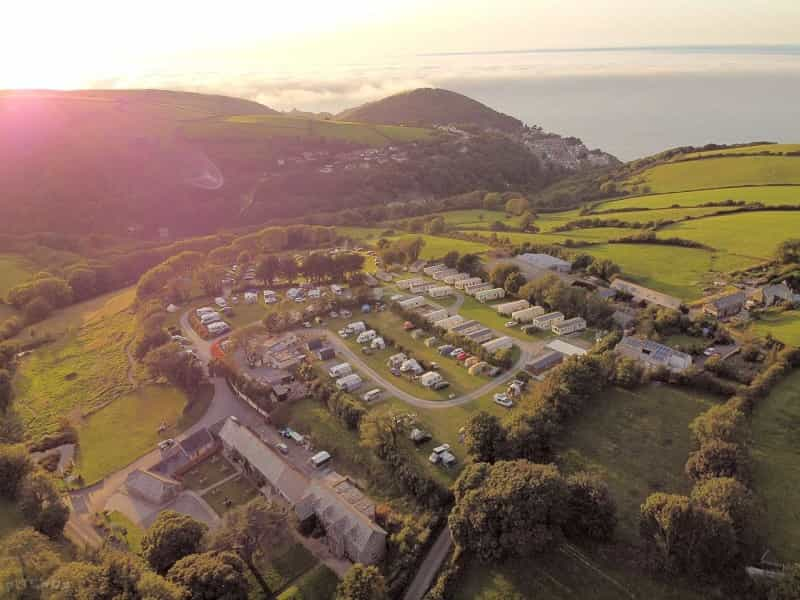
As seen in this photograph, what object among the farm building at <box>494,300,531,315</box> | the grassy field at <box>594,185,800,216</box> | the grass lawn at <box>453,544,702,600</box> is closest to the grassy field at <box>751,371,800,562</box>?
the grass lawn at <box>453,544,702,600</box>

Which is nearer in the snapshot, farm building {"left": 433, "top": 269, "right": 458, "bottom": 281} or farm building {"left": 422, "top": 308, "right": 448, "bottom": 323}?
farm building {"left": 422, "top": 308, "right": 448, "bottom": 323}

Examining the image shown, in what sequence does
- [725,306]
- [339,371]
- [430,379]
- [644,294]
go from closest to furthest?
[430,379]
[339,371]
[725,306]
[644,294]

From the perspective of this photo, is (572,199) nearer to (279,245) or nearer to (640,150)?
(279,245)

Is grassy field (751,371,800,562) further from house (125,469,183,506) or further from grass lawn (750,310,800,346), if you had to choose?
house (125,469,183,506)

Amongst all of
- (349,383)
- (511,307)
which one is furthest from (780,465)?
(349,383)

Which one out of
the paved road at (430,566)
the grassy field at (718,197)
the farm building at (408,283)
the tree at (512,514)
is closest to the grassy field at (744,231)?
the grassy field at (718,197)

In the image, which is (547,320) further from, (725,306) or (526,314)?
(725,306)

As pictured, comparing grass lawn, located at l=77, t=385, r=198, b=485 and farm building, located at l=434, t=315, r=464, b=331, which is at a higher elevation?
farm building, located at l=434, t=315, r=464, b=331
